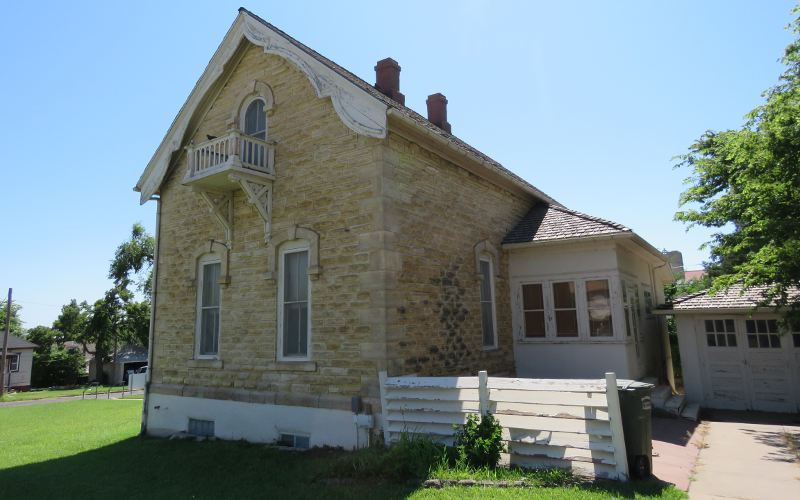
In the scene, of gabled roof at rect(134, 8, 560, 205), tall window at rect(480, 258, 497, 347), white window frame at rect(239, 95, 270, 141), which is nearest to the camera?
gabled roof at rect(134, 8, 560, 205)

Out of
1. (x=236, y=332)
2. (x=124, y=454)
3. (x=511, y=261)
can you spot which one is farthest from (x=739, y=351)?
(x=124, y=454)

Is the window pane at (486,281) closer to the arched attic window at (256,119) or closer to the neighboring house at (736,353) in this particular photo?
the neighboring house at (736,353)

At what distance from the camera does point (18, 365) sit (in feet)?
141

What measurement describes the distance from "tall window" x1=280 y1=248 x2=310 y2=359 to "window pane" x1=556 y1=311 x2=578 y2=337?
624 centimetres

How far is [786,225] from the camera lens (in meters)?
8.65

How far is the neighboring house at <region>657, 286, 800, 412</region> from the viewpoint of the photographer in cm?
1164

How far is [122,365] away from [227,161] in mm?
49100

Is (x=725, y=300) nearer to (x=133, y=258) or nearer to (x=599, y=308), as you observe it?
(x=599, y=308)

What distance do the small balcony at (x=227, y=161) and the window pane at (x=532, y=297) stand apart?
6836mm

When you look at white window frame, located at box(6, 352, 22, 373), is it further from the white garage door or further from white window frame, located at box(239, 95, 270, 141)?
the white garage door

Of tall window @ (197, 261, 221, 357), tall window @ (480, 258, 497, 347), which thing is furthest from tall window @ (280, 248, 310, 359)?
tall window @ (480, 258, 497, 347)

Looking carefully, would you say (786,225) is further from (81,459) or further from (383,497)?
(81,459)

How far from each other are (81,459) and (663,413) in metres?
12.4

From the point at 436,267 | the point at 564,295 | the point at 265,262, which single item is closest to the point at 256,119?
the point at 265,262
